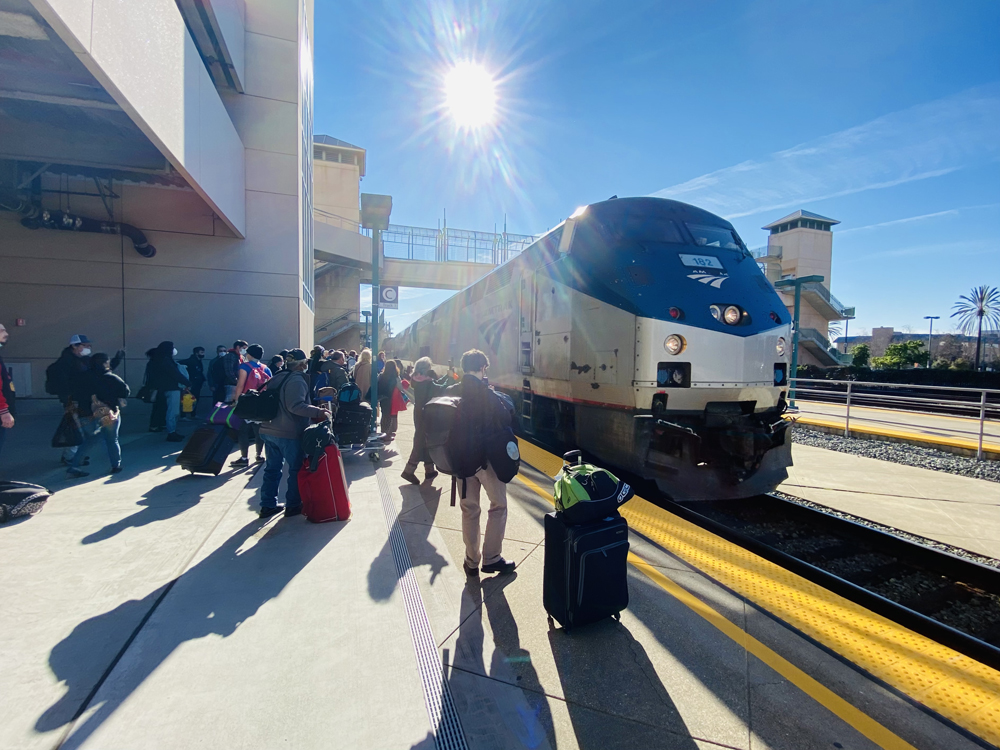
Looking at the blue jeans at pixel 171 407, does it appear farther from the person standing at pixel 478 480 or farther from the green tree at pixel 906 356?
the green tree at pixel 906 356

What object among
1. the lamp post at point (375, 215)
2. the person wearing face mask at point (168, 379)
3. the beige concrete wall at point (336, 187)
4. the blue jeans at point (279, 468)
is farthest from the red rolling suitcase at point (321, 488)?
the beige concrete wall at point (336, 187)

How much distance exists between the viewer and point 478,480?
3.45m

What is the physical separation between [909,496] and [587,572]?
5.84 metres

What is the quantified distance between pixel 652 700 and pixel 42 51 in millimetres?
8611

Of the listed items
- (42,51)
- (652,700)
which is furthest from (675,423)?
(42,51)

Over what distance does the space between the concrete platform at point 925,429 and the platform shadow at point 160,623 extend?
7968mm

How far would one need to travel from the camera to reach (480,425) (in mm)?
3283

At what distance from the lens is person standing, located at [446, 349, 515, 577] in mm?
3266

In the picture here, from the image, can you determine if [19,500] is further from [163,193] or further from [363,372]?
[163,193]

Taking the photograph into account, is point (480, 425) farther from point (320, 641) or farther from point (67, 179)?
point (67, 179)

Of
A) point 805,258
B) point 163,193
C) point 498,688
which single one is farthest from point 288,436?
point 805,258

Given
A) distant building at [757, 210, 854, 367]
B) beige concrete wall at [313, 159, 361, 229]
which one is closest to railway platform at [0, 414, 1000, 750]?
beige concrete wall at [313, 159, 361, 229]

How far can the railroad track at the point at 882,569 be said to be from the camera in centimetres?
347

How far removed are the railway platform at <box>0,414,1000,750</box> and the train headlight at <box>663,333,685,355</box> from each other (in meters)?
1.98
